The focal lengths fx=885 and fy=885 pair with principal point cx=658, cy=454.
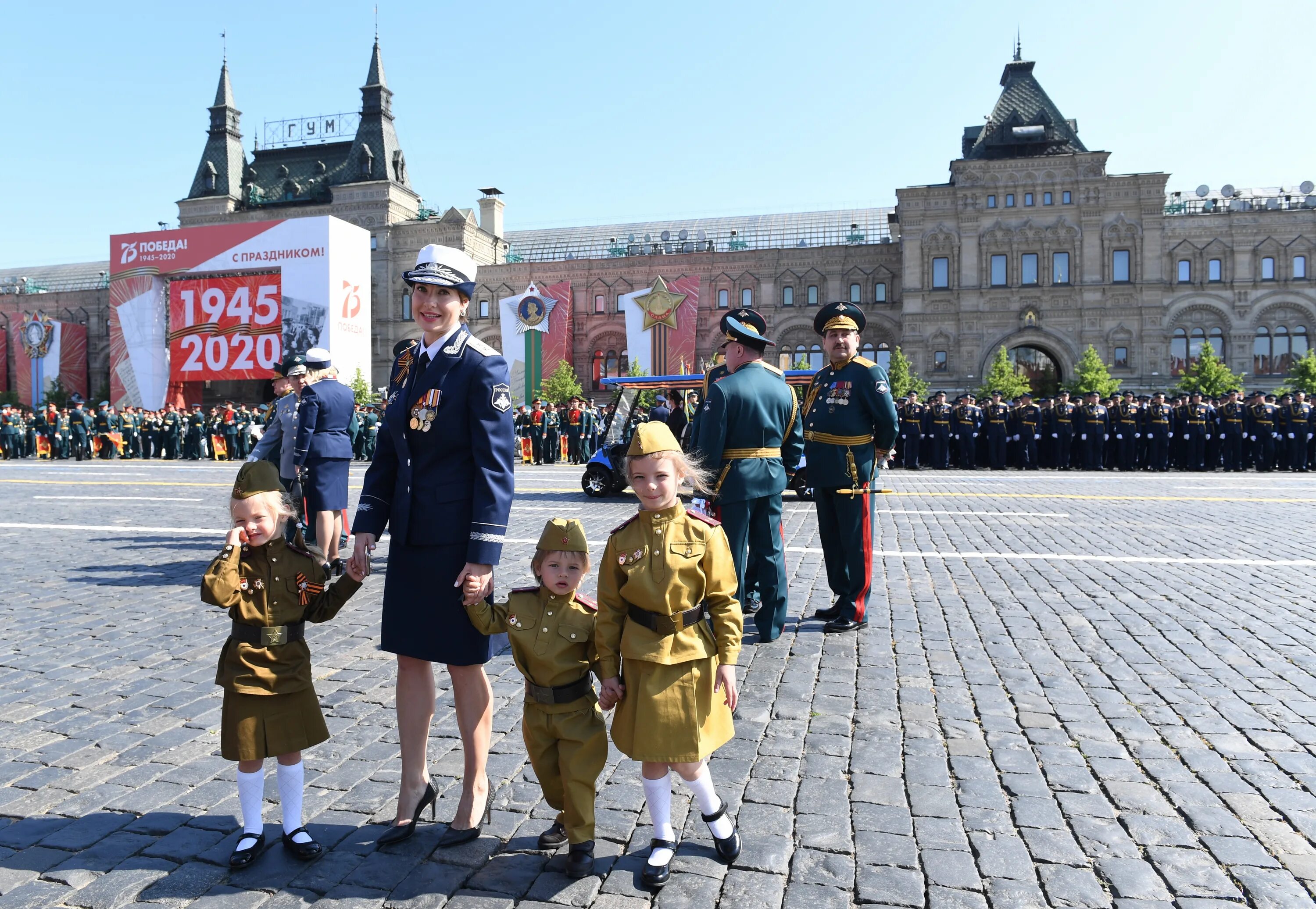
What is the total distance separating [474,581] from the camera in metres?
2.87

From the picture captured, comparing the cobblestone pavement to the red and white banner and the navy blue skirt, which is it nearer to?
the navy blue skirt

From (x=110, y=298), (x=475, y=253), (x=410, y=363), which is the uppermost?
(x=475, y=253)

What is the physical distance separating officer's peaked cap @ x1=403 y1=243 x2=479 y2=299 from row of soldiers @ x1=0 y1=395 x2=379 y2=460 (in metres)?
26.6

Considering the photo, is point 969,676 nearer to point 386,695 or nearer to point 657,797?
point 657,797

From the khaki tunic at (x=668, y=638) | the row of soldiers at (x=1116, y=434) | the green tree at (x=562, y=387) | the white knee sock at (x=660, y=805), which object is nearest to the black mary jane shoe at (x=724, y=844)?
the white knee sock at (x=660, y=805)

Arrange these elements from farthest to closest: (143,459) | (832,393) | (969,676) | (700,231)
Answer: (700,231) → (143,459) → (832,393) → (969,676)

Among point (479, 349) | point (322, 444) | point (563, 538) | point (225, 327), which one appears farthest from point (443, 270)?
point (225, 327)

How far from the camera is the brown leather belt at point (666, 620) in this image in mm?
2814

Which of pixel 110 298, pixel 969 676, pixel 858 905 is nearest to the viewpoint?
pixel 858 905

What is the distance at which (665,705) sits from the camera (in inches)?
110

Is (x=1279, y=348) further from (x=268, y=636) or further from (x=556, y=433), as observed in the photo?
(x=268, y=636)

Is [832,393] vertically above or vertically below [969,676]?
above

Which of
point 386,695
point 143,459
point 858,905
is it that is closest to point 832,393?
point 386,695

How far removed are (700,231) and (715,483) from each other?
61766 millimetres
